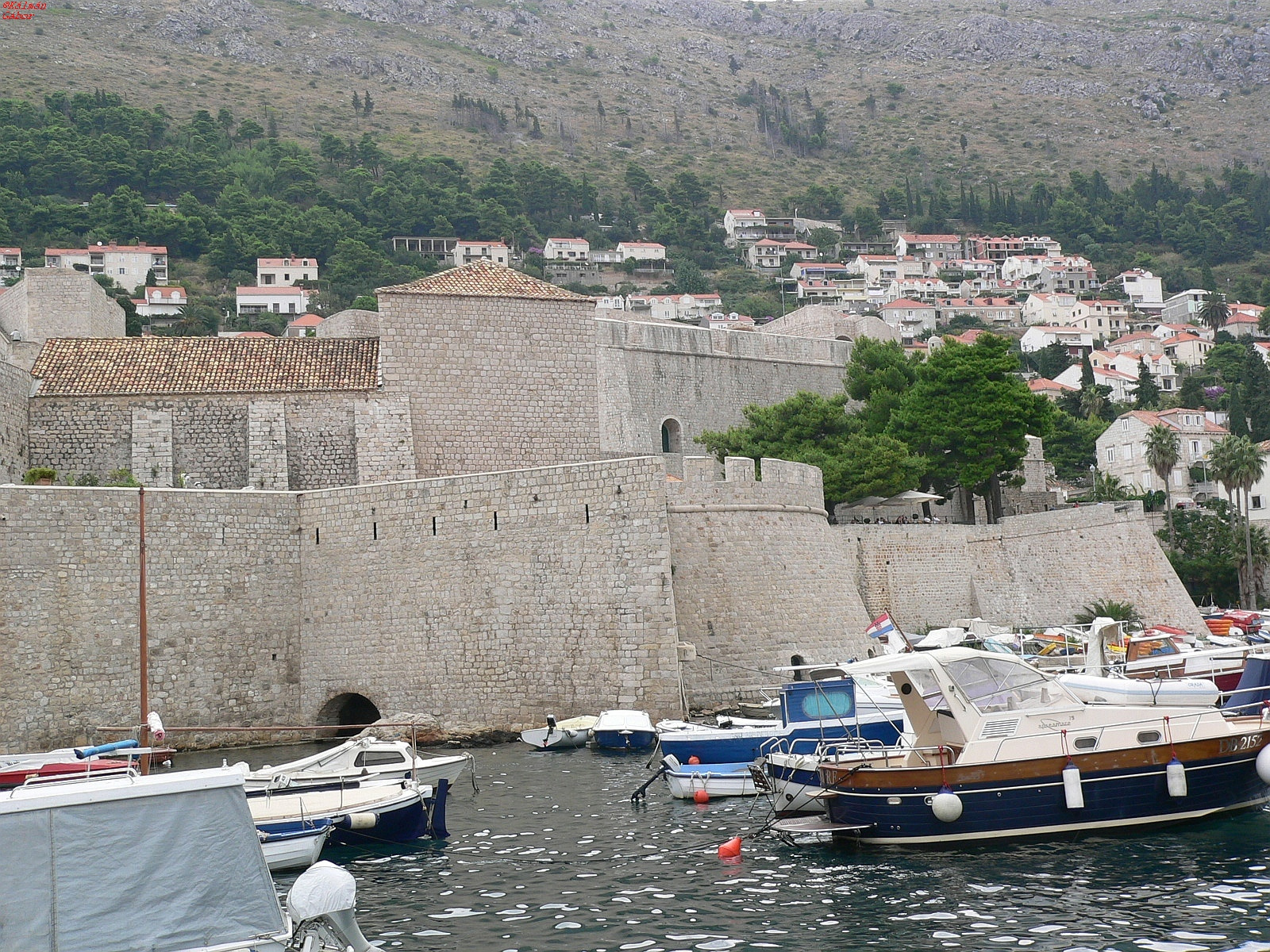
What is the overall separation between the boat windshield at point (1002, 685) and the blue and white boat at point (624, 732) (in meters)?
7.61

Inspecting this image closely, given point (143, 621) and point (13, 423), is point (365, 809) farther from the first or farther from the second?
point (13, 423)

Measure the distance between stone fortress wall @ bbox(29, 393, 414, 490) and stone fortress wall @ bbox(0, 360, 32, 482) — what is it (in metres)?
0.39

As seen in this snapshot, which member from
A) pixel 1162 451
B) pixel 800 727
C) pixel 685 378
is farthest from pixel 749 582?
pixel 1162 451

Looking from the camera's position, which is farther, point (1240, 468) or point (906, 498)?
point (1240, 468)

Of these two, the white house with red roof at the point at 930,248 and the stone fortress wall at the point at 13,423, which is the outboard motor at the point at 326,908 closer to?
the stone fortress wall at the point at 13,423

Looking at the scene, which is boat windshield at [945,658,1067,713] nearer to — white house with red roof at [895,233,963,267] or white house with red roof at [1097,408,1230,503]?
white house with red roof at [1097,408,1230,503]

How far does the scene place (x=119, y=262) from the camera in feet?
316

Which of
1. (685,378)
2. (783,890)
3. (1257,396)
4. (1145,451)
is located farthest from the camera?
(1257,396)

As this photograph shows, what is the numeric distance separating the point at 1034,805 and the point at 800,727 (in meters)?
3.98

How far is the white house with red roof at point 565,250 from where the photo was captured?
424 ft

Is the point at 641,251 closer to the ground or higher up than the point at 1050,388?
higher up

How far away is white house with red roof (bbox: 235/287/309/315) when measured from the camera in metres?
95.7

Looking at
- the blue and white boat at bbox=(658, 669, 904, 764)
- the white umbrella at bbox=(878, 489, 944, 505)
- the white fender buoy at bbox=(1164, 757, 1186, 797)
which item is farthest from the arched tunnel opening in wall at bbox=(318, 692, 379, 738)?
the white umbrella at bbox=(878, 489, 944, 505)

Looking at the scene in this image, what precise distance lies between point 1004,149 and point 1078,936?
178864mm
